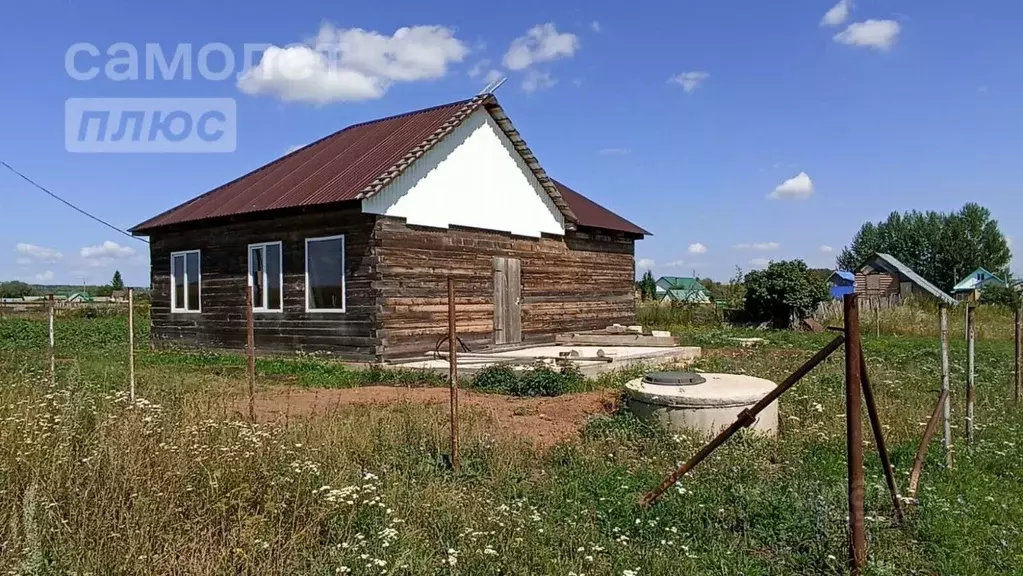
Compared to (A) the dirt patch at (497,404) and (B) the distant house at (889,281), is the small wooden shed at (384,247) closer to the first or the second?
(A) the dirt patch at (497,404)

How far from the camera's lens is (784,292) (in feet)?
90.6

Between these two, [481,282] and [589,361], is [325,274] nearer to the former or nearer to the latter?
[481,282]

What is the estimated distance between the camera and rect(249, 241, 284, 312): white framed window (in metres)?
16.5

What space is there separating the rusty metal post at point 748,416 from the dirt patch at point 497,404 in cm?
227

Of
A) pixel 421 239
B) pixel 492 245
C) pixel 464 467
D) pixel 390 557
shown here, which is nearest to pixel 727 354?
pixel 492 245

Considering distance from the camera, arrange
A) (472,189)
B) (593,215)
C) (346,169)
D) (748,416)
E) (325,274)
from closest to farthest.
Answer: (748,416) < (325,274) < (346,169) < (472,189) < (593,215)

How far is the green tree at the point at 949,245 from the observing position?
70.6 meters

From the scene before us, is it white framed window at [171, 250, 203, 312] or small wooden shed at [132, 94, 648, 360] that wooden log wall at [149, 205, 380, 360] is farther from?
white framed window at [171, 250, 203, 312]

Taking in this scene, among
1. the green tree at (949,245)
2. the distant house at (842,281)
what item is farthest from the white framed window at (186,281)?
the green tree at (949,245)

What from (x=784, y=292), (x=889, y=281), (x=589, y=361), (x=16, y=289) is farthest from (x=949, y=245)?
(x=16, y=289)

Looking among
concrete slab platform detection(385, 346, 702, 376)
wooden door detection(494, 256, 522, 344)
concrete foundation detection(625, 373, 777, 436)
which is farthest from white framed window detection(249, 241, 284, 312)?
concrete foundation detection(625, 373, 777, 436)

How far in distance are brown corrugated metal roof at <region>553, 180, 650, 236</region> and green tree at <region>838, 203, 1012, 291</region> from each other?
53352mm

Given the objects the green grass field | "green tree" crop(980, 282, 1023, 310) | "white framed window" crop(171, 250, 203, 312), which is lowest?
the green grass field

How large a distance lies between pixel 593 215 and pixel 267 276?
33.6 ft
